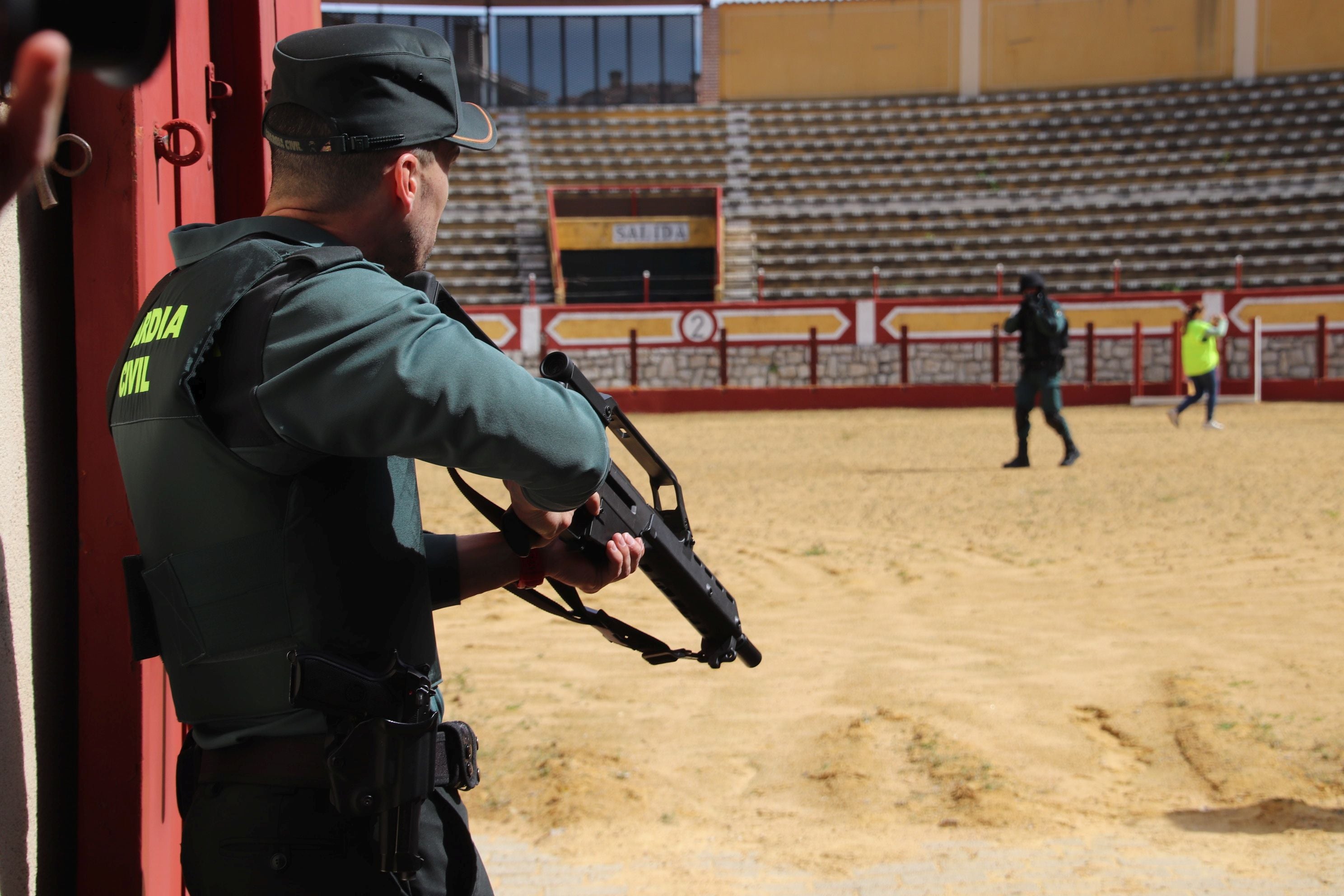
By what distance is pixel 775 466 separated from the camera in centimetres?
1105

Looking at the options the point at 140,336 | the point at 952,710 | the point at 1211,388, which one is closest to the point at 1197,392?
the point at 1211,388

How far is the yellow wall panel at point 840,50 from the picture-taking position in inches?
1065

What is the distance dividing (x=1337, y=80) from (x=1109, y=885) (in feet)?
85.5

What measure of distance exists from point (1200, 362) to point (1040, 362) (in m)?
4.06

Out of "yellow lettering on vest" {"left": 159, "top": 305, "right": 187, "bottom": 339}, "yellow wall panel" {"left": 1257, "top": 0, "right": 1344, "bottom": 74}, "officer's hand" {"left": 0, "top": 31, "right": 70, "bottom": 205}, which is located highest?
"yellow wall panel" {"left": 1257, "top": 0, "right": 1344, "bottom": 74}

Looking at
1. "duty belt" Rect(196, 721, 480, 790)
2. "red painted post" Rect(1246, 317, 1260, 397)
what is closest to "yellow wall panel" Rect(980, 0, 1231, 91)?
"red painted post" Rect(1246, 317, 1260, 397)

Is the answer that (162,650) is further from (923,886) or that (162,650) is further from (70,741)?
(923,886)

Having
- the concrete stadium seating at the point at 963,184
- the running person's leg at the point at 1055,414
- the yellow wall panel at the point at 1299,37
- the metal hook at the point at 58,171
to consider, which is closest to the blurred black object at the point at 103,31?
the metal hook at the point at 58,171

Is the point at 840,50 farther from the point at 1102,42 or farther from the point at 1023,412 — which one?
the point at 1023,412

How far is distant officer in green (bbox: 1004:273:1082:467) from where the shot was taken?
10125 millimetres

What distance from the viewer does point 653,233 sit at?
22.5 meters

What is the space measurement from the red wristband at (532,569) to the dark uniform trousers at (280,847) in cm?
51

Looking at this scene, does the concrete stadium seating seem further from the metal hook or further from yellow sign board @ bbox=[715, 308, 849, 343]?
the metal hook

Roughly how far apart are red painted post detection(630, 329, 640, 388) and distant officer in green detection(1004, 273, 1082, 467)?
336 inches
